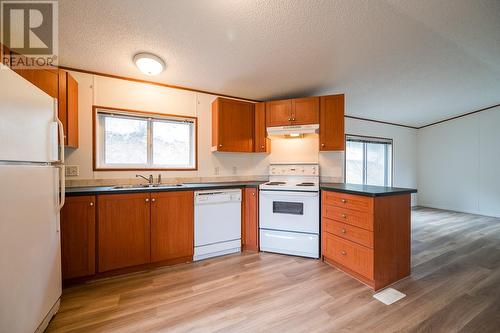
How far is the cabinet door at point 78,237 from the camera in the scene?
6.11 feet

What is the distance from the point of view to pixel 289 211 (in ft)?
8.48

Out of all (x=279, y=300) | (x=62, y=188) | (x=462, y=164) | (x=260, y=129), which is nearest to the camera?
(x=62, y=188)

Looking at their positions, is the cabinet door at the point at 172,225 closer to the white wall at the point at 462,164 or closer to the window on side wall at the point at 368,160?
the window on side wall at the point at 368,160

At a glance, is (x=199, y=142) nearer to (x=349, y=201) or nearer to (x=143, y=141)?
(x=143, y=141)

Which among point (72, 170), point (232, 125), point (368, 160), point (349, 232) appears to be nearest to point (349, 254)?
point (349, 232)

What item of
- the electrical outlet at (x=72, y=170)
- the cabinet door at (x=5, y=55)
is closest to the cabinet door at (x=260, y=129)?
the electrical outlet at (x=72, y=170)

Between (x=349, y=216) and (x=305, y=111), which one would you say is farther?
(x=305, y=111)

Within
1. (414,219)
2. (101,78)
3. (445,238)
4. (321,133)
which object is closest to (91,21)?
(101,78)

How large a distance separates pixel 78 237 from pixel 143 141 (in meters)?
1.33

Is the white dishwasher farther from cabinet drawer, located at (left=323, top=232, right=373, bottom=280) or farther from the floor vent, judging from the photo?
the floor vent

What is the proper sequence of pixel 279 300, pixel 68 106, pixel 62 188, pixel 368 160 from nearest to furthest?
pixel 62 188 < pixel 279 300 < pixel 68 106 < pixel 368 160

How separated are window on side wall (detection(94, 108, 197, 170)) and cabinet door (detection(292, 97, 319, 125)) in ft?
4.90

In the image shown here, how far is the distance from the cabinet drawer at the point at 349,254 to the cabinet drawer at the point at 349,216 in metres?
0.21

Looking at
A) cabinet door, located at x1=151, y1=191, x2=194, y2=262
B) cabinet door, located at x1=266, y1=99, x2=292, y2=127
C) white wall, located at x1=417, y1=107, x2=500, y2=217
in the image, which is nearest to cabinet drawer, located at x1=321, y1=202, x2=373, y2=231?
cabinet door, located at x1=266, y1=99, x2=292, y2=127
